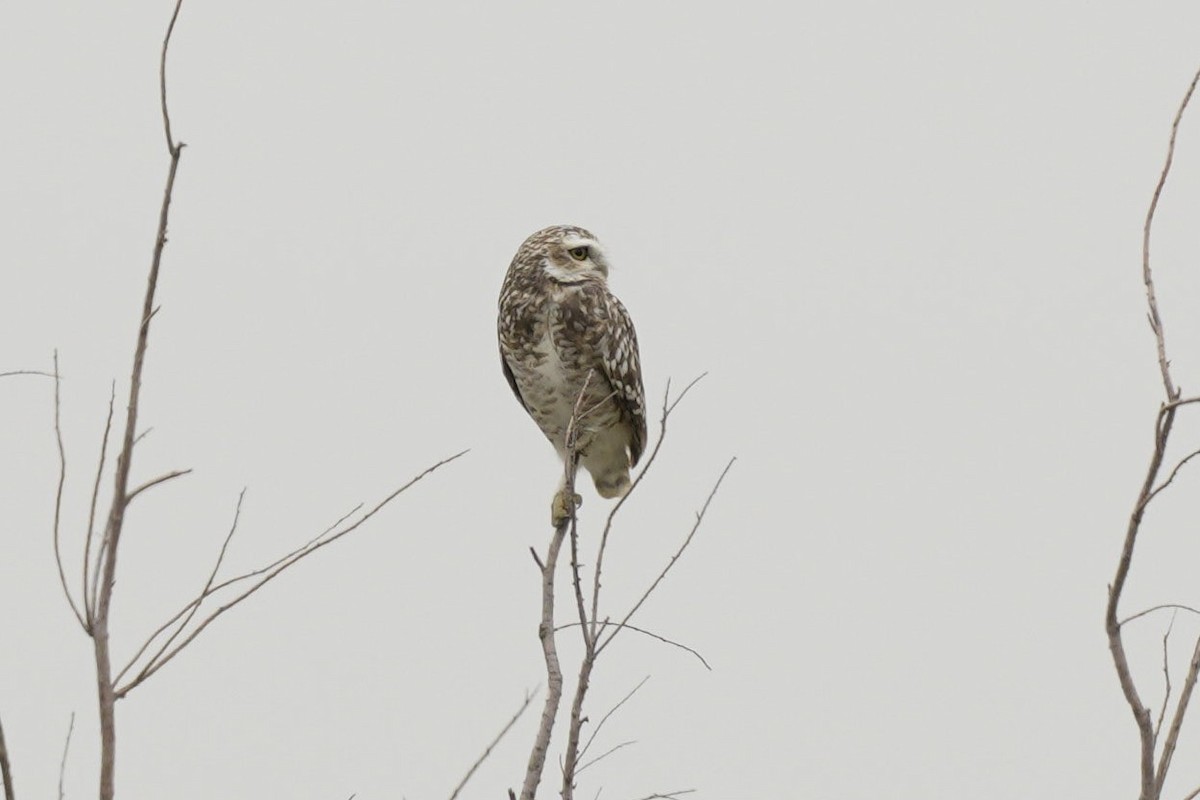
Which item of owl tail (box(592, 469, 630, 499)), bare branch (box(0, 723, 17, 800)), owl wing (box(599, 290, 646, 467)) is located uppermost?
owl wing (box(599, 290, 646, 467))

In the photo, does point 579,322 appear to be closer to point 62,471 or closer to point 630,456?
point 630,456

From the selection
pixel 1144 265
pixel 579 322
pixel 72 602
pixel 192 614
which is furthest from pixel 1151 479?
pixel 579 322

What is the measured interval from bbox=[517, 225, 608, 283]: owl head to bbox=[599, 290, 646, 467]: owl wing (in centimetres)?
16

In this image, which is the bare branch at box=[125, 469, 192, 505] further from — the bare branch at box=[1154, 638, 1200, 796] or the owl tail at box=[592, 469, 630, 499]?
the owl tail at box=[592, 469, 630, 499]

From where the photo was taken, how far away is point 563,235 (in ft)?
21.6

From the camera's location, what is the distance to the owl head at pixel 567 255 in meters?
6.46

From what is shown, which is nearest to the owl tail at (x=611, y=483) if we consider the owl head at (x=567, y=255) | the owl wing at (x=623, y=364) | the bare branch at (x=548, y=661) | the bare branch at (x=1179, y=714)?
the owl wing at (x=623, y=364)

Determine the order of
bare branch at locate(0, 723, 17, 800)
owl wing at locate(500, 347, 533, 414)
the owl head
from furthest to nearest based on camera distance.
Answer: owl wing at locate(500, 347, 533, 414), the owl head, bare branch at locate(0, 723, 17, 800)

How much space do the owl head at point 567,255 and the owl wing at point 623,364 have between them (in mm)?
163

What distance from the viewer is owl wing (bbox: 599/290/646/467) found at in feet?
20.8

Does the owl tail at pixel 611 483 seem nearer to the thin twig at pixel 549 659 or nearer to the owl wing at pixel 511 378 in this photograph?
the owl wing at pixel 511 378

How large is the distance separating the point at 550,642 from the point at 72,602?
160 cm

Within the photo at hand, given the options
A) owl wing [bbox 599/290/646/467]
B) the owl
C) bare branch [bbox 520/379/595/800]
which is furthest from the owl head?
bare branch [bbox 520/379/595/800]

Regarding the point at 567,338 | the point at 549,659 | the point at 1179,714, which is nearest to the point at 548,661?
the point at 549,659
